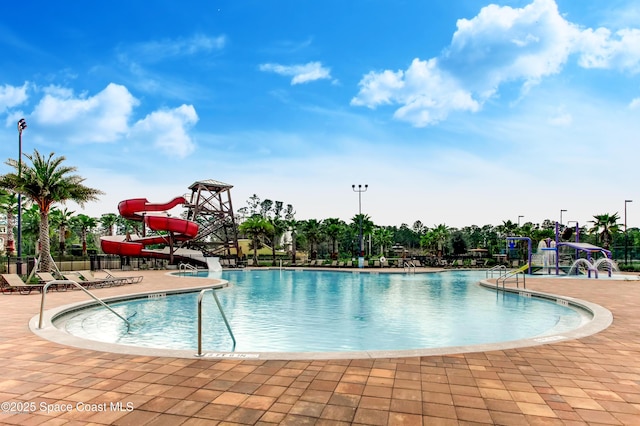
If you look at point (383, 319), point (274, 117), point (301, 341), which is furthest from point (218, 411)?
point (274, 117)

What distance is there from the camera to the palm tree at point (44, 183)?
1748 centimetres

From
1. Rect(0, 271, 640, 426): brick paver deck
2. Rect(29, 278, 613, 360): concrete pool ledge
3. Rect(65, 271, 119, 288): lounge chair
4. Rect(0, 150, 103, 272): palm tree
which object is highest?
Rect(0, 150, 103, 272): palm tree

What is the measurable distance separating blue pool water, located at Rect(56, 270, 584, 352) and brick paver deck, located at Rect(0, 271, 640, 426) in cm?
251

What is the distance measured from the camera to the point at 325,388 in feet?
13.6

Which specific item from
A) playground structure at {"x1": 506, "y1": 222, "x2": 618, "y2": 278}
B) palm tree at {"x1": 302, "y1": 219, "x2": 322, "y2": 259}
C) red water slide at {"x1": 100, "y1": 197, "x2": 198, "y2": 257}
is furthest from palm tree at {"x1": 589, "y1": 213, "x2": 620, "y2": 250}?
red water slide at {"x1": 100, "y1": 197, "x2": 198, "y2": 257}

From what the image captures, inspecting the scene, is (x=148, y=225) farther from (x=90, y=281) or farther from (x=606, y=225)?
(x=606, y=225)

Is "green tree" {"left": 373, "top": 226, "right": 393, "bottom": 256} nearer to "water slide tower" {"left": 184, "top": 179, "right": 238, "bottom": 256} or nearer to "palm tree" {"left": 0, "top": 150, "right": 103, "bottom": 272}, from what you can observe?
"water slide tower" {"left": 184, "top": 179, "right": 238, "bottom": 256}

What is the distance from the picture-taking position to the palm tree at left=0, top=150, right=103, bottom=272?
57.4 feet

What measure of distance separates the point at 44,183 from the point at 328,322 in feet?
49.8

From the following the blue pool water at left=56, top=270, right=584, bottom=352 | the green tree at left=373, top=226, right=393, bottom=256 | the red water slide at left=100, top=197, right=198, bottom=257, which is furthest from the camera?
the green tree at left=373, top=226, right=393, bottom=256

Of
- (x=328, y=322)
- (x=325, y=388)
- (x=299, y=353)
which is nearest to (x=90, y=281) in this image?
(x=328, y=322)

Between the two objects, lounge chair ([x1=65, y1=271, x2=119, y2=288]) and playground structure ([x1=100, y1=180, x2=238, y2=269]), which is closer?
lounge chair ([x1=65, y1=271, x2=119, y2=288])

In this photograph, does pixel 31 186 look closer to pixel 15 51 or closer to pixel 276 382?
pixel 15 51

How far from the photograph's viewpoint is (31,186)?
17578 mm
